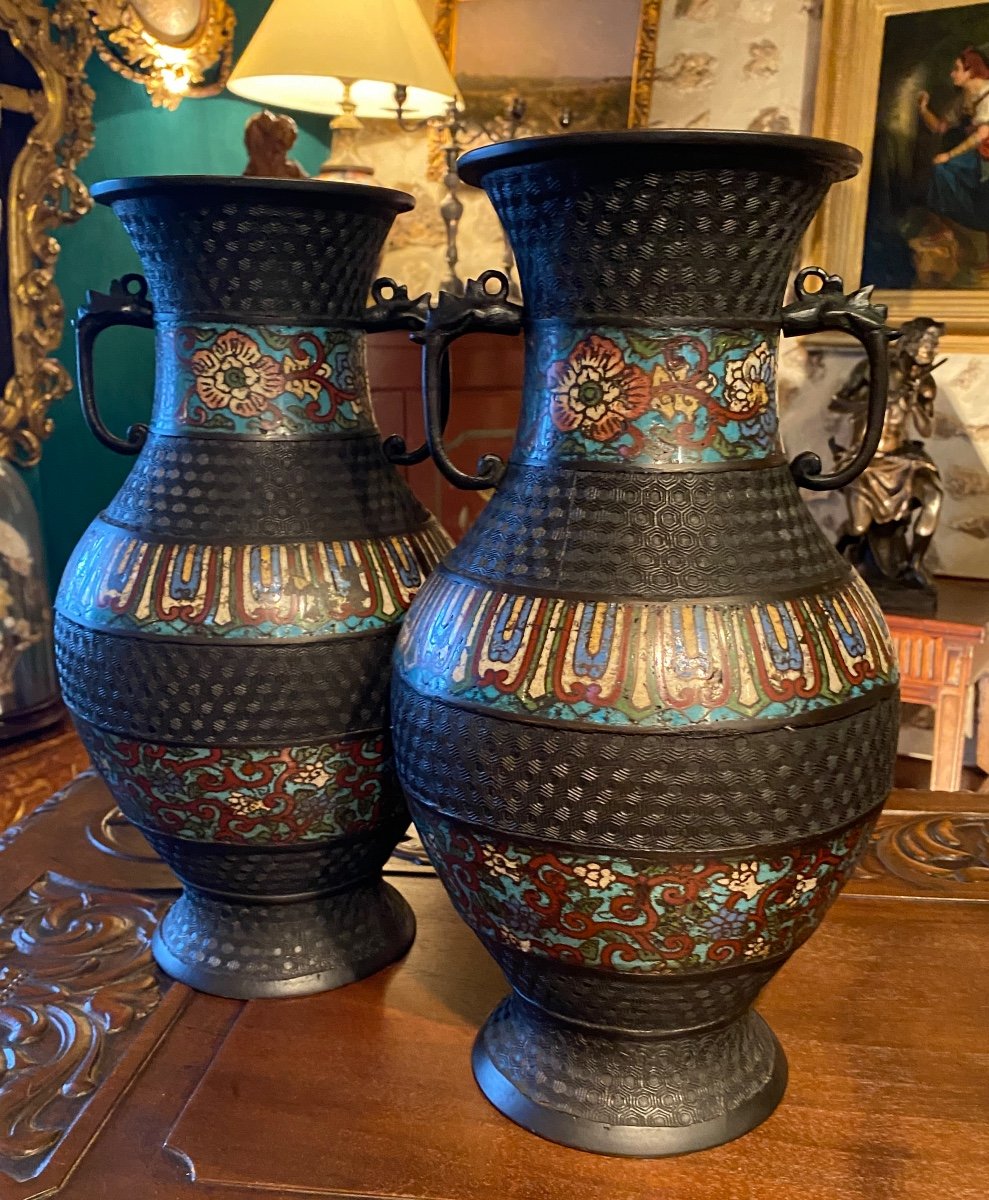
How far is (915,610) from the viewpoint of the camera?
208cm

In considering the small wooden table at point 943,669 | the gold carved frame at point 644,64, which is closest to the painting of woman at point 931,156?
the gold carved frame at point 644,64

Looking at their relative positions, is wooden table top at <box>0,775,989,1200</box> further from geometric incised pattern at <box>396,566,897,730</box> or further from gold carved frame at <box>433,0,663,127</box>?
gold carved frame at <box>433,0,663,127</box>

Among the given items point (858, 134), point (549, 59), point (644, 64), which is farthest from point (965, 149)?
point (549, 59)

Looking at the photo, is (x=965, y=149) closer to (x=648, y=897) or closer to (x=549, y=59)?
(x=549, y=59)

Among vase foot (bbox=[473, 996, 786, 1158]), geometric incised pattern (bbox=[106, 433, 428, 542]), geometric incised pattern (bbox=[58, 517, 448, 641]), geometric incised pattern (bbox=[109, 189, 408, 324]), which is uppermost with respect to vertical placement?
geometric incised pattern (bbox=[109, 189, 408, 324])

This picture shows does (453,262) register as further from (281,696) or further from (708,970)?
(708,970)

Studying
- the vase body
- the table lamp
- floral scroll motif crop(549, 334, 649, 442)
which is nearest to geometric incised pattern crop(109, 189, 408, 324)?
floral scroll motif crop(549, 334, 649, 442)

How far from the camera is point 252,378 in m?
0.83

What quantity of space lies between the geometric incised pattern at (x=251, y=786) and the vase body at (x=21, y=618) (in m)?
1.24

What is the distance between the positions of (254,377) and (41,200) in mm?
1409

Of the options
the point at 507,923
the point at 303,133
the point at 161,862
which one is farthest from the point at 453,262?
the point at 507,923

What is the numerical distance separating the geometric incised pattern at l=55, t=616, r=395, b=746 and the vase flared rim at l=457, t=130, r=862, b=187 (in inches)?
13.8

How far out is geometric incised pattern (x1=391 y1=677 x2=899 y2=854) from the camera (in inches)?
25.0

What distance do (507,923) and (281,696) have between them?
0.22 m
